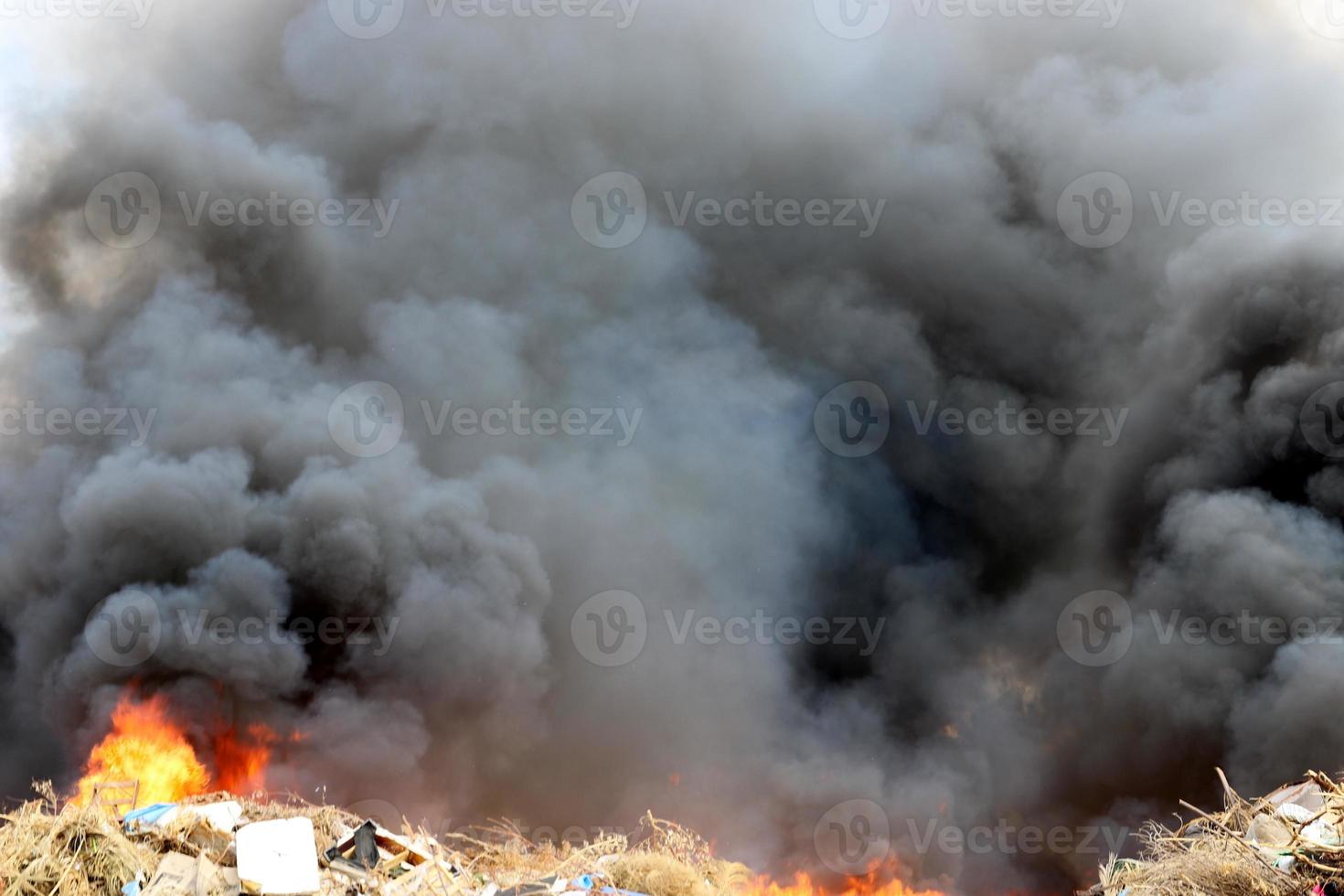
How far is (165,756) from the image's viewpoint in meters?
24.4

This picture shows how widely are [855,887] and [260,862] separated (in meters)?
23.6

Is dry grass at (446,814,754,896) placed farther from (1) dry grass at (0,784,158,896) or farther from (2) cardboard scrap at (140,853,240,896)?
(1) dry grass at (0,784,158,896)

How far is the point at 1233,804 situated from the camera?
816cm

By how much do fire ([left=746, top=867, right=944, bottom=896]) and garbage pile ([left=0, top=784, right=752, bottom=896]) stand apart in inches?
729

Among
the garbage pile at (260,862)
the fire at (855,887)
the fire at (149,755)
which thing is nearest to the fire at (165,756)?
the fire at (149,755)

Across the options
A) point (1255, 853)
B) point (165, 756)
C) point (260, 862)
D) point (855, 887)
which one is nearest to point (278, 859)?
point (260, 862)

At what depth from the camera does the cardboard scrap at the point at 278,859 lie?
7938 mm

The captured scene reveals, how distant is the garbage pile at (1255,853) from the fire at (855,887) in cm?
1981

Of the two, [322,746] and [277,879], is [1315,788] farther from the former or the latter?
[322,746]

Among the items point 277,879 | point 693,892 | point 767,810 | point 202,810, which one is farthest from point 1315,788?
point 767,810

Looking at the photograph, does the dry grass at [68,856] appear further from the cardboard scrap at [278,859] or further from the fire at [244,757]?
the fire at [244,757]

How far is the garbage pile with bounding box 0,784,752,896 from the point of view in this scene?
7816 mm

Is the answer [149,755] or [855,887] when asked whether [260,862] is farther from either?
[855,887]

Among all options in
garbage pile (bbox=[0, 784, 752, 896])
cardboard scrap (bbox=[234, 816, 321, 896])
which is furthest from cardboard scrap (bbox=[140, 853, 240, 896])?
Result: cardboard scrap (bbox=[234, 816, 321, 896])
